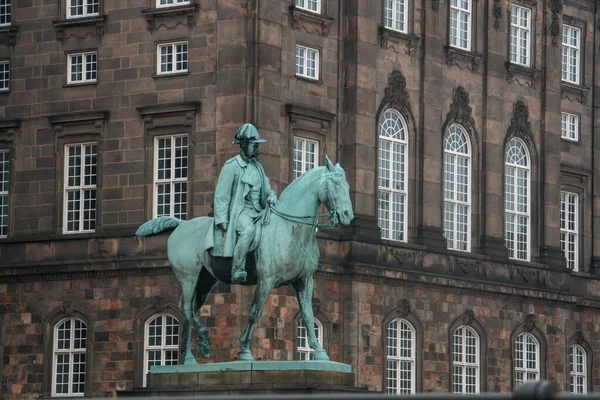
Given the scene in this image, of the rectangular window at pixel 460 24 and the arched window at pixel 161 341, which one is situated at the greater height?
the rectangular window at pixel 460 24

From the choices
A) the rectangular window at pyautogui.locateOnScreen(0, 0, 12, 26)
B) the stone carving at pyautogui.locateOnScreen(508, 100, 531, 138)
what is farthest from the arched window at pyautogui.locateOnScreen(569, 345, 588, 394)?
the rectangular window at pyautogui.locateOnScreen(0, 0, 12, 26)

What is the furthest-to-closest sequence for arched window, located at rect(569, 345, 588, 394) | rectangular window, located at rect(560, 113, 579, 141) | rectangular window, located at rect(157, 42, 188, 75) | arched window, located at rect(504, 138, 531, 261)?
1. rectangular window, located at rect(560, 113, 579, 141)
2. arched window, located at rect(569, 345, 588, 394)
3. arched window, located at rect(504, 138, 531, 261)
4. rectangular window, located at rect(157, 42, 188, 75)

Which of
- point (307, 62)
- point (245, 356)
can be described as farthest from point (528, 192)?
point (245, 356)

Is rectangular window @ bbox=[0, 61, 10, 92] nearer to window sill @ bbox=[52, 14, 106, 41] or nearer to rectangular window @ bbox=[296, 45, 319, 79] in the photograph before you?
window sill @ bbox=[52, 14, 106, 41]

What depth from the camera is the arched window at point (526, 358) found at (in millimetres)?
55000

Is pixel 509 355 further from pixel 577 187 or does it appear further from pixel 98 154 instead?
pixel 98 154

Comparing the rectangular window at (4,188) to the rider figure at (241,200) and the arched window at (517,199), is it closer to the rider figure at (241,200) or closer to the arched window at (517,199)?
the arched window at (517,199)

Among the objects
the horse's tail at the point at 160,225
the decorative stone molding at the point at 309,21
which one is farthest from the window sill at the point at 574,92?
the horse's tail at the point at 160,225

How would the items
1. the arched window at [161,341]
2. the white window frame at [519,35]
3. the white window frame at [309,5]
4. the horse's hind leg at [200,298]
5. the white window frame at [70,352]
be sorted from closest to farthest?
the horse's hind leg at [200,298] → the arched window at [161,341] → the white window frame at [70,352] → the white window frame at [309,5] → the white window frame at [519,35]

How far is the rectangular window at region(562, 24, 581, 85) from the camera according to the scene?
194ft

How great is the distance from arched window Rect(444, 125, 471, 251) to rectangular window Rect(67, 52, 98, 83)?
10.2 metres

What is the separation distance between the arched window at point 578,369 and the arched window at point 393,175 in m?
9.57

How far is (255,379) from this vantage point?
102ft

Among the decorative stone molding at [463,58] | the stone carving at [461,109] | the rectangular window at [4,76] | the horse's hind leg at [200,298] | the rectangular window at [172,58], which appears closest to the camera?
the horse's hind leg at [200,298]
